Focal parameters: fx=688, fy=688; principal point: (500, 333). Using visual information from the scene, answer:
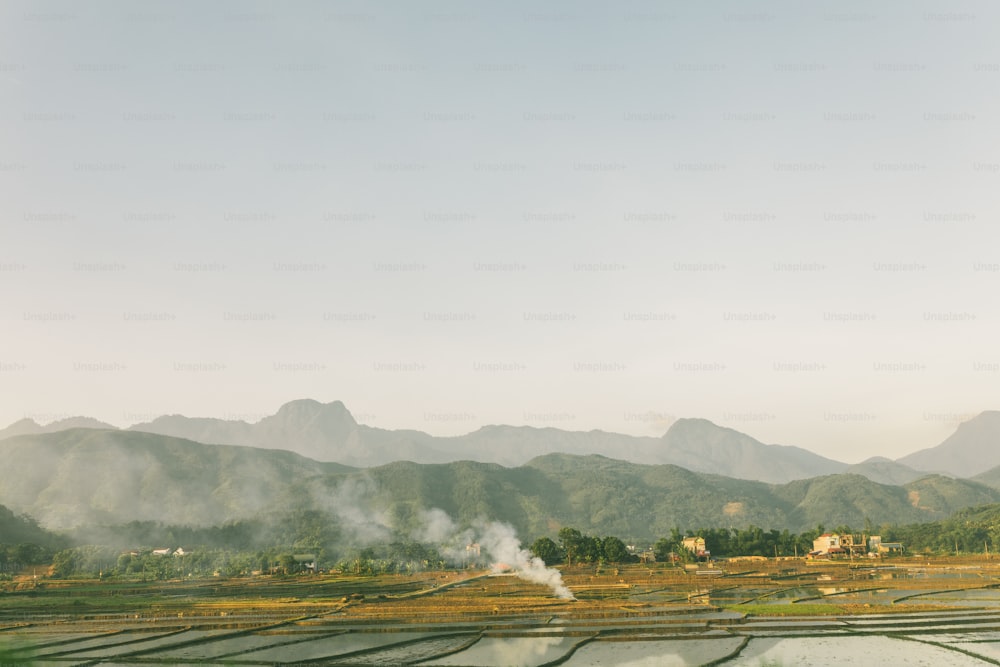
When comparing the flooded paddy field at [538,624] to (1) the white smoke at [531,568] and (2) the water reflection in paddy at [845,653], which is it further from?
(1) the white smoke at [531,568]

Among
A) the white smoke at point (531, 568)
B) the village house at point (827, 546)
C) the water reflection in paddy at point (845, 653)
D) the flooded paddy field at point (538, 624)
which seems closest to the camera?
the water reflection in paddy at point (845, 653)

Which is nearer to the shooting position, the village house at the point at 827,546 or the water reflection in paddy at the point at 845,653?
the water reflection in paddy at the point at 845,653

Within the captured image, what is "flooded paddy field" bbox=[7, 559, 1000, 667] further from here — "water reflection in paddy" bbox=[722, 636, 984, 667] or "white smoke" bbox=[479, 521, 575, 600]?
"white smoke" bbox=[479, 521, 575, 600]

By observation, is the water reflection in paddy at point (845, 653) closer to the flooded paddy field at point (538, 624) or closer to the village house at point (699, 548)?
the flooded paddy field at point (538, 624)

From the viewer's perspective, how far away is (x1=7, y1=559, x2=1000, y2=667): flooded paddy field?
4122cm

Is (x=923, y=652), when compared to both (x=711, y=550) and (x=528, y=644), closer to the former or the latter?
(x=528, y=644)

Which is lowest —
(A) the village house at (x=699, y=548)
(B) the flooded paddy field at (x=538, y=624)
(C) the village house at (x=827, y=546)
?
(C) the village house at (x=827, y=546)

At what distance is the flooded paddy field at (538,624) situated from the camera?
41.2 metres

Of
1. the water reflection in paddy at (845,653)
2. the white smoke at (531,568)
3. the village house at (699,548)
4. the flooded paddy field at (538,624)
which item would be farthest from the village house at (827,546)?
the water reflection in paddy at (845,653)

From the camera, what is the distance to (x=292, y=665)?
39.9 meters

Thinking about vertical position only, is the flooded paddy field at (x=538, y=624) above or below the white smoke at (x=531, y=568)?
above

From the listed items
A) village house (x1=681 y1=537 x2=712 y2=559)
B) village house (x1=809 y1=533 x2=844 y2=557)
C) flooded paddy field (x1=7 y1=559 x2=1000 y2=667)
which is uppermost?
flooded paddy field (x1=7 y1=559 x2=1000 y2=667)

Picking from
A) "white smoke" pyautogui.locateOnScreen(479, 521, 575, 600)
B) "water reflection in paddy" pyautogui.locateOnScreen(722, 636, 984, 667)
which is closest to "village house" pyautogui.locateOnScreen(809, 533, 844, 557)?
"white smoke" pyautogui.locateOnScreen(479, 521, 575, 600)

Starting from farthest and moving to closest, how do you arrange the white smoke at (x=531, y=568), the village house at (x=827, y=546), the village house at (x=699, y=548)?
the village house at (x=827, y=546), the village house at (x=699, y=548), the white smoke at (x=531, y=568)
